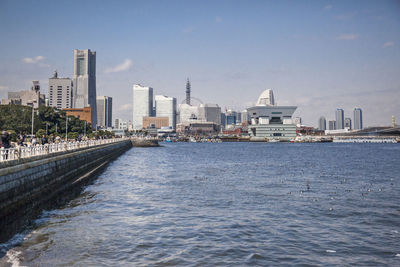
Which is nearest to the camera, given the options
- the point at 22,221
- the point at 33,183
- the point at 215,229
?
the point at 215,229

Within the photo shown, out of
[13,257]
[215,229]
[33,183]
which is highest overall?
[33,183]

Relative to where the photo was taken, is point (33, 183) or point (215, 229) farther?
point (33, 183)

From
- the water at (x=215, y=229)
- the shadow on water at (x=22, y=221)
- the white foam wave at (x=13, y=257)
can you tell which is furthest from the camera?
the shadow on water at (x=22, y=221)

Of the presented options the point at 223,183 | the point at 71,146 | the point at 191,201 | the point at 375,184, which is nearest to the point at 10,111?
the point at 71,146

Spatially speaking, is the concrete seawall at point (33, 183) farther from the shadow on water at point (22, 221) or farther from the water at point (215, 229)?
the water at point (215, 229)

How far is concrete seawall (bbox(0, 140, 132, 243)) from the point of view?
1948 centimetres

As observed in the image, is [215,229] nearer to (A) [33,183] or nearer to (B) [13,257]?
(B) [13,257]

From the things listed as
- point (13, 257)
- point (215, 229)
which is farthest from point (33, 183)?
point (215, 229)

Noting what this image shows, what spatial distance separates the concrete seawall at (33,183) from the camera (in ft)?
63.9

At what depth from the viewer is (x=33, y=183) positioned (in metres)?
24.8

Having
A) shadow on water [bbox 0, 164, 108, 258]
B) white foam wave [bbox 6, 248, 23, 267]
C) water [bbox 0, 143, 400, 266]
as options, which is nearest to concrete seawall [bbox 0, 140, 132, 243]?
shadow on water [bbox 0, 164, 108, 258]

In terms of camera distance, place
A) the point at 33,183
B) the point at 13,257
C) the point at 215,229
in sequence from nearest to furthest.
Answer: the point at 13,257 → the point at 215,229 → the point at 33,183

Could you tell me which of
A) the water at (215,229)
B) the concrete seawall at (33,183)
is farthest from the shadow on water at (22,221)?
the water at (215,229)

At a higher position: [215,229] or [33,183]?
[33,183]
